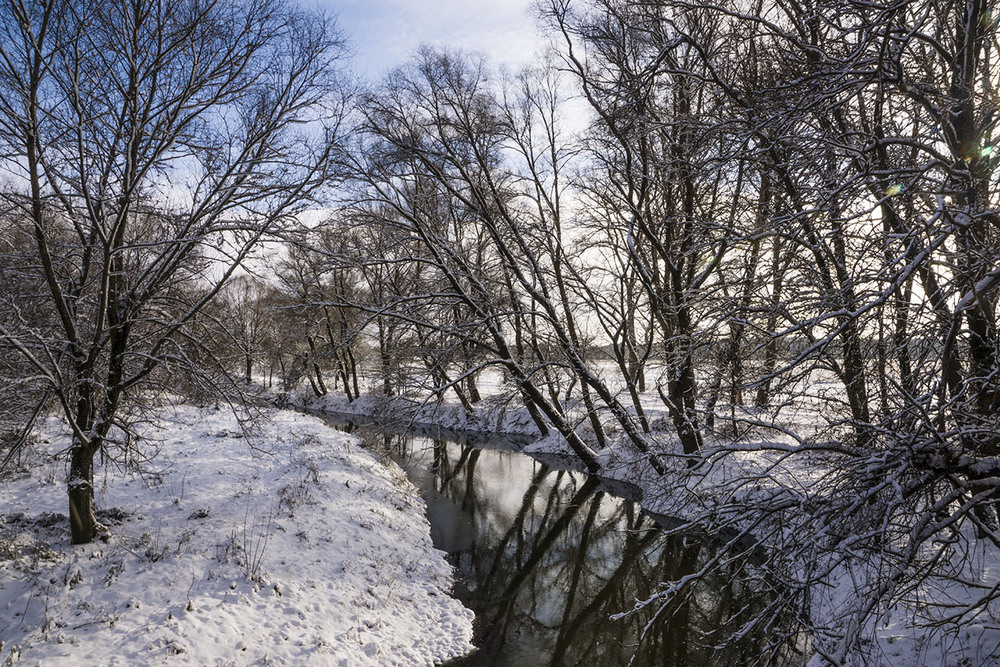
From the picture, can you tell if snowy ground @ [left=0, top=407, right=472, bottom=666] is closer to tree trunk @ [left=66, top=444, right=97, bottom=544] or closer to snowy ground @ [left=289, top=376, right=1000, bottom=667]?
tree trunk @ [left=66, top=444, right=97, bottom=544]

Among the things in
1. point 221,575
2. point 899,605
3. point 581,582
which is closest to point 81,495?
point 221,575

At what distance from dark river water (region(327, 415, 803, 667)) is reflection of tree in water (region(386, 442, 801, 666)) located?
0.02 metres

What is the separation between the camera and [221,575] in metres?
7.20

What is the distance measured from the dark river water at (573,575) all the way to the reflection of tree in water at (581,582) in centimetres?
2

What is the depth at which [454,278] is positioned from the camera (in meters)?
14.0

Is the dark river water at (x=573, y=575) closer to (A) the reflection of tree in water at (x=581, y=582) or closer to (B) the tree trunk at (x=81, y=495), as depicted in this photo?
(A) the reflection of tree in water at (x=581, y=582)

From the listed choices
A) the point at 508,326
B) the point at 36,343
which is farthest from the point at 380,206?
the point at 36,343

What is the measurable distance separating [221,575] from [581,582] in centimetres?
602

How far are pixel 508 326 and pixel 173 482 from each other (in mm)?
10608

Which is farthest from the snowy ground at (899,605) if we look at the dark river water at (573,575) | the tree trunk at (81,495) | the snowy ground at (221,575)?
the tree trunk at (81,495)

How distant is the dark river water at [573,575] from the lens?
Answer: 751 centimetres

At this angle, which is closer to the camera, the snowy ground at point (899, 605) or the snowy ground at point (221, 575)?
the snowy ground at point (899, 605)

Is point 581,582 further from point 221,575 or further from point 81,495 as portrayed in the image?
point 81,495

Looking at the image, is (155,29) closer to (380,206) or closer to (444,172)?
(380,206)
